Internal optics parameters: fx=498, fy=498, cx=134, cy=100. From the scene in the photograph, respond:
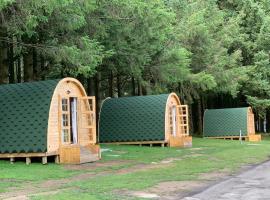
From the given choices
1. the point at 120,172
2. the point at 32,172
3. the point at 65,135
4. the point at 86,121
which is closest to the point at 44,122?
the point at 65,135

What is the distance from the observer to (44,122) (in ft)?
56.5

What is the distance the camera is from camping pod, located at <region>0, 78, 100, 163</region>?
56.6 feet

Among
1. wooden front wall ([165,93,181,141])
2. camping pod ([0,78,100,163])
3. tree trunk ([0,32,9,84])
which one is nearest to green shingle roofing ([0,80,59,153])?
camping pod ([0,78,100,163])

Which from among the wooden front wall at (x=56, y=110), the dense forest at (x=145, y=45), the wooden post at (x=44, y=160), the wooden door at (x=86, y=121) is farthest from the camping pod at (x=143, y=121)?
the wooden post at (x=44, y=160)

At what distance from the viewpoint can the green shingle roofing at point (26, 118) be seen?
17234 mm

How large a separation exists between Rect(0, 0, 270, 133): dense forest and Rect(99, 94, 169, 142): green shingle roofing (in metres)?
1.84

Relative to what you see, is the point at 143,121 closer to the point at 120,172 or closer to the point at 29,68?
the point at 29,68

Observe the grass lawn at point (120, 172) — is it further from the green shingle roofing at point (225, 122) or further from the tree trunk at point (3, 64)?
the green shingle roofing at point (225, 122)

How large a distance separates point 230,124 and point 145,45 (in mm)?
13949

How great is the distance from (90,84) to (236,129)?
459 inches

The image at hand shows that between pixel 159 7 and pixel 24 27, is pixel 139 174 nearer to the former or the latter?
pixel 24 27

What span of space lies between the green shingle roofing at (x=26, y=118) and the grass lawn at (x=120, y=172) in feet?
2.48

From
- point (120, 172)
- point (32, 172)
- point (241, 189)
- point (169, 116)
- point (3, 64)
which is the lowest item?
point (241, 189)

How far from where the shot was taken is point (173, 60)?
30109 millimetres
